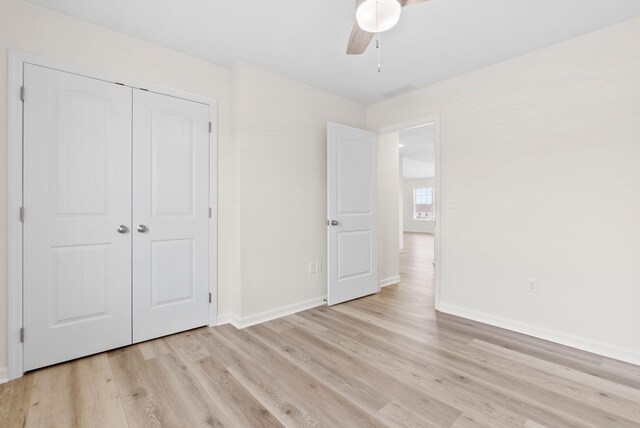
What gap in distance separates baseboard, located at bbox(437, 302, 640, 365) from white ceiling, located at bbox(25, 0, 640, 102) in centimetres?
243

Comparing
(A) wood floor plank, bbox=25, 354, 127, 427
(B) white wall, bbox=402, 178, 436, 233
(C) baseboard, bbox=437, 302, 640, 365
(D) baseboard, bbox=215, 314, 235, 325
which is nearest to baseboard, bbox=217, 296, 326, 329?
(D) baseboard, bbox=215, 314, 235, 325

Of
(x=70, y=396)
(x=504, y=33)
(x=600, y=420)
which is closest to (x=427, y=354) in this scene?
(x=600, y=420)

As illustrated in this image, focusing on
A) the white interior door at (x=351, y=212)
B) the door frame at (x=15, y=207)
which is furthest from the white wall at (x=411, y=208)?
the door frame at (x=15, y=207)

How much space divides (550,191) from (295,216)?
235cm

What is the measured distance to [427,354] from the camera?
7.61ft

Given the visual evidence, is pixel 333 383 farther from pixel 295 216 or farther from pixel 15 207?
pixel 15 207

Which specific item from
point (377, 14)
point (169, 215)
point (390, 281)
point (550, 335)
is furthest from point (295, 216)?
point (550, 335)

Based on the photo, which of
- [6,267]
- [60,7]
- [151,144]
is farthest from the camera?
[151,144]

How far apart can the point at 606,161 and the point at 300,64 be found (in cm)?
268

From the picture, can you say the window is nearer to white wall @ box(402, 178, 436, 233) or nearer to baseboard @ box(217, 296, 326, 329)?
white wall @ box(402, 178, 436, 233)

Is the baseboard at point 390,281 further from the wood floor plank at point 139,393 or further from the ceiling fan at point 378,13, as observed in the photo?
the ceiling fan at point 378,13

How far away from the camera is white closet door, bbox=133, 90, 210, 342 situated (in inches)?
97.7

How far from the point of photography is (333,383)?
6.37 ft

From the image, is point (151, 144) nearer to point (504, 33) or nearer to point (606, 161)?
point (504, 33)
